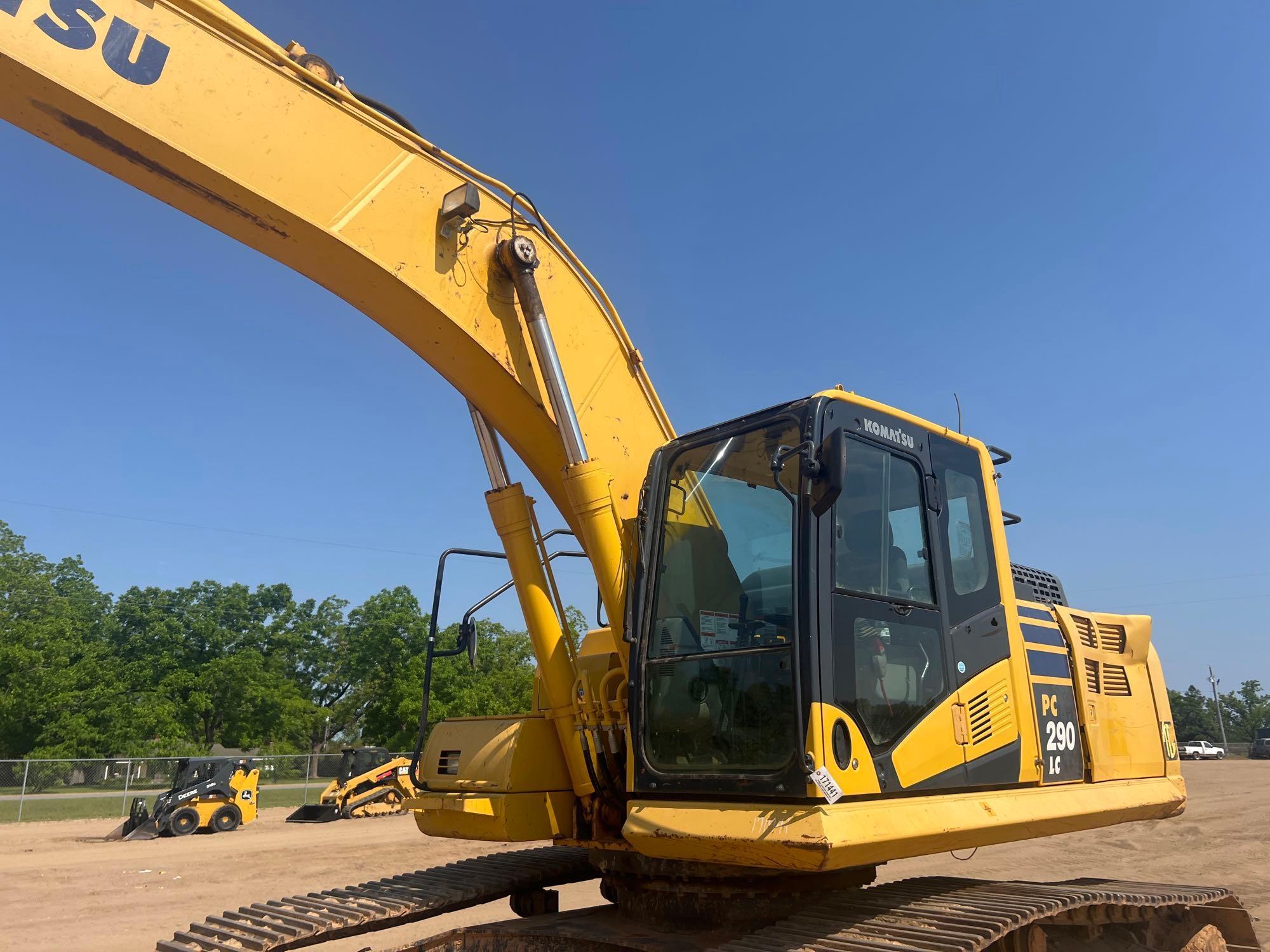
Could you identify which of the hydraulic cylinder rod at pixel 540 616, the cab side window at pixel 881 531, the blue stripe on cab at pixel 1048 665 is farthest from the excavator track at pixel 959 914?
the cab side window at pixel 881 531

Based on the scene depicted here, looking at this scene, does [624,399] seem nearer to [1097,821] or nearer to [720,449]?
[720,449]

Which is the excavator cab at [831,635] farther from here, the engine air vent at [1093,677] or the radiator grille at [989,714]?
the engine air vent at [1093,677]

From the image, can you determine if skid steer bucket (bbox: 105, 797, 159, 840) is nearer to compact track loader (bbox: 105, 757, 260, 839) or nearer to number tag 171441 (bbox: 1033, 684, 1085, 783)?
compact track loader (bbox: 105, 757, 260, 839)

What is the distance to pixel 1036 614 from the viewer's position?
520 cm

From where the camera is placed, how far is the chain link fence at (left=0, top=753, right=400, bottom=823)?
23984 millimetres

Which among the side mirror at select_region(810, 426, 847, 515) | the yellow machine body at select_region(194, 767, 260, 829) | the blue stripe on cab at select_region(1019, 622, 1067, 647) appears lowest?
the yellow machine body at select_region(194, 767, 260, 829)

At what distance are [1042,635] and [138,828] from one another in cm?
1909

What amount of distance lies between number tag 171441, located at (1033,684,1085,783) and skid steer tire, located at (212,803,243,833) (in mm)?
18923

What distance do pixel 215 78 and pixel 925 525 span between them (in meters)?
3.84

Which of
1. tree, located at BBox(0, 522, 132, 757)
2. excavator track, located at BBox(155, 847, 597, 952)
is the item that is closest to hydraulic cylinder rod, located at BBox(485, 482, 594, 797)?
excavator track, located at BBox(155, 847, 597, 952)

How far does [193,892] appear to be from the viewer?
1148 cm

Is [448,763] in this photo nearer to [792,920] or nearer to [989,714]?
[792,920]

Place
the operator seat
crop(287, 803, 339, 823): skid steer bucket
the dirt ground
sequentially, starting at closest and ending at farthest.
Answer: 1. the operator seat
2. the dirt ground
3. crop(287, 803, 339, 823): skid steer bucket

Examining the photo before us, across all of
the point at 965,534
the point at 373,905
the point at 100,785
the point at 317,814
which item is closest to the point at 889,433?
the point at 965,534
